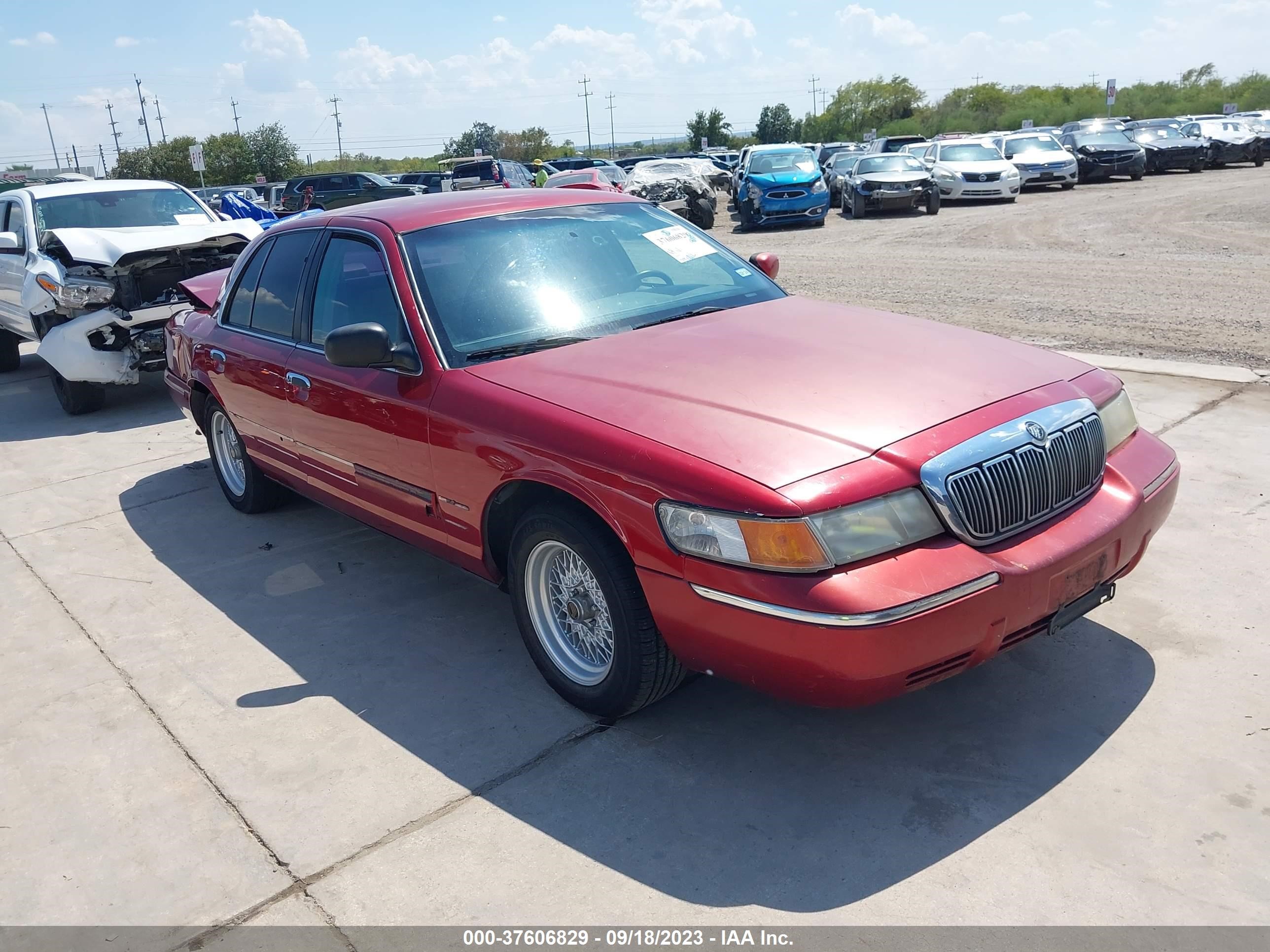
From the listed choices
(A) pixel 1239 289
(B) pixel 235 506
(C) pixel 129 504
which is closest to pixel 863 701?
(B) pixel 235 506

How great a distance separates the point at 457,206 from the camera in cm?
444

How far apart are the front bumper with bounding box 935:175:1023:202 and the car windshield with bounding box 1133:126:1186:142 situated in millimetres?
8487

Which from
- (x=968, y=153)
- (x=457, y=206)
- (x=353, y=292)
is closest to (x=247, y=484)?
(x=353, y=292)

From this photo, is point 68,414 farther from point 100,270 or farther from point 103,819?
point 103,819

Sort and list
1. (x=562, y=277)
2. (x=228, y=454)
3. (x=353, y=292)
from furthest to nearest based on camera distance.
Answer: (x=228, y=454)
(x=353, y=292)
(x=562, y=277)

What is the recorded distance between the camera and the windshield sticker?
14.9 feet

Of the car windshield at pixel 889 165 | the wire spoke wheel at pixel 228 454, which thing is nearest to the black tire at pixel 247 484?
the wire spoke wheel at pixel 228 454

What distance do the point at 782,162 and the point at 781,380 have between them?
19.8m

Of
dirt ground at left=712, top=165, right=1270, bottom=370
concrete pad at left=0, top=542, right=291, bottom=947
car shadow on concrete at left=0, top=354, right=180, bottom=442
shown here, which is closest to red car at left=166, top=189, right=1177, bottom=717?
concrete pad at left=0, top=542, right=291, bottom=947

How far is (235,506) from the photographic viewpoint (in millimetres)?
6023

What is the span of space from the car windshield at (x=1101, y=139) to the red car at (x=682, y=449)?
26251mm

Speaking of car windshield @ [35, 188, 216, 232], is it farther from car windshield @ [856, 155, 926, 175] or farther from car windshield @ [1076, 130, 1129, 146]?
car windshield @ [1076, 130, 1129, 146]

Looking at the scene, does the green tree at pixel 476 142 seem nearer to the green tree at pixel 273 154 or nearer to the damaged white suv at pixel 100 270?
the green tree at pixel 273 154

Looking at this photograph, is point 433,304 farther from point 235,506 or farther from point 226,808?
point 235,506
